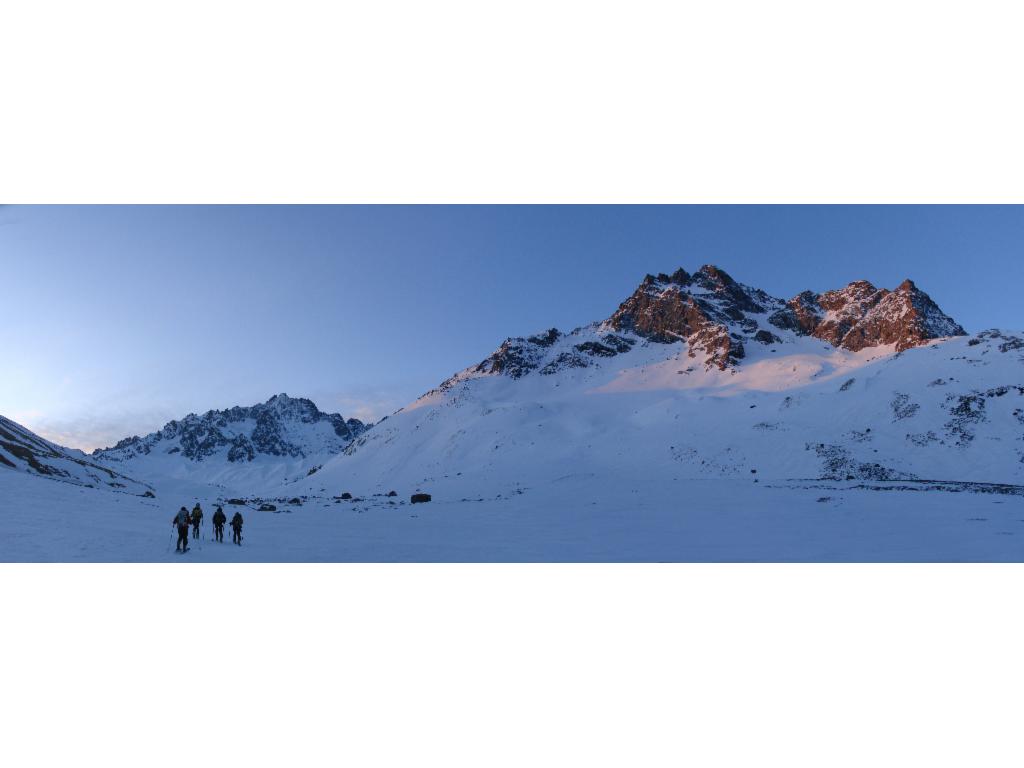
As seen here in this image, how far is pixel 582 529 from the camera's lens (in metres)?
20.7

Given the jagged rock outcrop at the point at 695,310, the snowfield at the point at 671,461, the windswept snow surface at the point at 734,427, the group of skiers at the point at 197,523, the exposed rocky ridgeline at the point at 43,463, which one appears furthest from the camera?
the jagged rock outcrop at the point at 695,310

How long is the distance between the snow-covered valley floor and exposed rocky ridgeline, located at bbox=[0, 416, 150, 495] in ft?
20.4

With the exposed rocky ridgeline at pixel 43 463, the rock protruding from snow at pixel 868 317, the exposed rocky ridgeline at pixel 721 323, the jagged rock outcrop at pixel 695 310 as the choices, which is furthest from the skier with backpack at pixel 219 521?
the rock protruding from snow at pixel 868 317

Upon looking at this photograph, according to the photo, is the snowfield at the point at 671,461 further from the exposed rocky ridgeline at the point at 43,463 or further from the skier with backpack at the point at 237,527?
the skier with backpack at the point at 237,527

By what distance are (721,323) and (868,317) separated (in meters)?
28.1

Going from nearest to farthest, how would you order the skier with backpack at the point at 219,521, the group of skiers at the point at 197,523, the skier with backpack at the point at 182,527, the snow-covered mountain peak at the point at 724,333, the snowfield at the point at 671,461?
the skier with backpack at the point at 182,527 → the group of skiers at the point at 197,523 → the snowfield at the point at 671,461 → the skier with backpack at the point at 219,521 → the snow-covered mountain peak at the point at 724,333

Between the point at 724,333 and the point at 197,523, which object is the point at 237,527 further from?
the point at 724,333

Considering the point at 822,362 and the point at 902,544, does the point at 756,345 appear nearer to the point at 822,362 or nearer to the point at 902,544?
the point at 822,362


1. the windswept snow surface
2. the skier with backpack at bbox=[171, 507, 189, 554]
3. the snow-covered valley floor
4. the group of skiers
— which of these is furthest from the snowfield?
the group of skiers

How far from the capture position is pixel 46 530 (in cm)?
1544

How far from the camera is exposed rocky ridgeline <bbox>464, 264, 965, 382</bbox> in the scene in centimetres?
9812

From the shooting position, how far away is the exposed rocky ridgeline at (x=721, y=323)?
9812cm

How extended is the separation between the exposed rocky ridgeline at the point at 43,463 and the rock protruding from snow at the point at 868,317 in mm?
108211

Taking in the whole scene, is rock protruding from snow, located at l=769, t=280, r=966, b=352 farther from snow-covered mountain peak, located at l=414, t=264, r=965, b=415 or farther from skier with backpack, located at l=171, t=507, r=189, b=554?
skier with backpack, located at l=171, t=507, r=189, b=554
